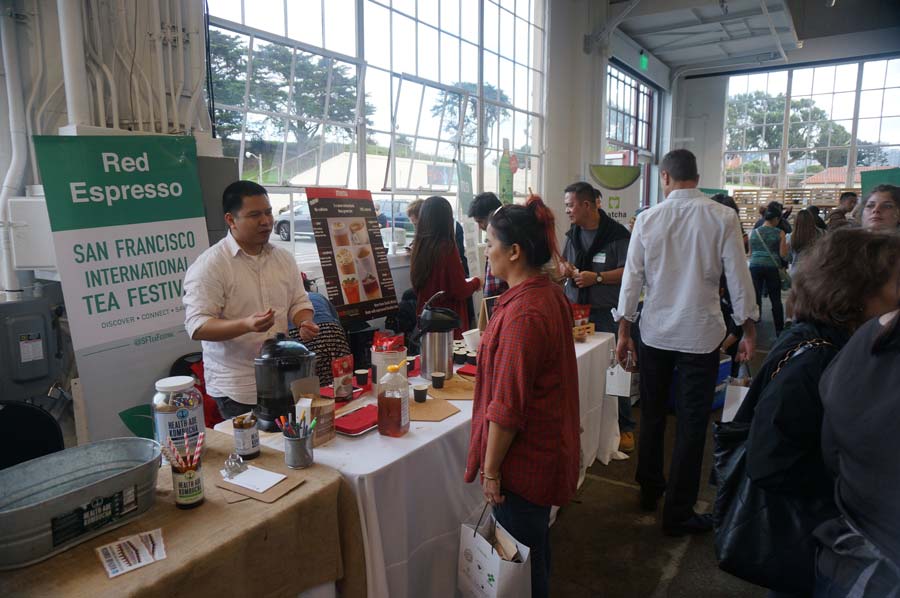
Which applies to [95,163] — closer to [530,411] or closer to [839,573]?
[530,411]

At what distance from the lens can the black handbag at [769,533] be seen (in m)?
1.33

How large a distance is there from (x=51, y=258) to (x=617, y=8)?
851cm

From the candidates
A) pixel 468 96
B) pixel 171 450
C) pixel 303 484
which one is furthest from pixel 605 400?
pixel 468 96

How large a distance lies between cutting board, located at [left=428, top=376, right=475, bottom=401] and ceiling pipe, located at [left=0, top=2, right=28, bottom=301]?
210 centimetres

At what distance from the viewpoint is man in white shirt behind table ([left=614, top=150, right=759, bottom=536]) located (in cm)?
242

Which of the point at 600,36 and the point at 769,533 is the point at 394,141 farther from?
the point at 600,36

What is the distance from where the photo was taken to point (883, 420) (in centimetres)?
101

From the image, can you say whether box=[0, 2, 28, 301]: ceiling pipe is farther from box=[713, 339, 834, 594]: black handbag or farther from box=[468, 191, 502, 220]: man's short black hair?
box=[713, 339, 834, 594]: black handbag

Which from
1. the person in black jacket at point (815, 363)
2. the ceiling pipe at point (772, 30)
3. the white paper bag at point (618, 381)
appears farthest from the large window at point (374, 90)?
the person in black jacket at point (815, 363)

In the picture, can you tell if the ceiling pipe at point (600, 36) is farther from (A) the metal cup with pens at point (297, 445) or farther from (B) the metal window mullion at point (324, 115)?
(A) the metal cup with pens at point (297, 445)

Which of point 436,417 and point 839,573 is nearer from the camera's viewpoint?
point 839,573

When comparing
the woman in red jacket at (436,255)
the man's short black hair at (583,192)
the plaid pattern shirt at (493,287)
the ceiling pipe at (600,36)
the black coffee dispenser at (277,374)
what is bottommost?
the black coffee dispenser at (277,374)

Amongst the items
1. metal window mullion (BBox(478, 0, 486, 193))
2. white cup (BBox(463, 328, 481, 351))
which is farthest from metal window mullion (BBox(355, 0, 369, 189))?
white cup (BBox(463, 328, 481, 351))

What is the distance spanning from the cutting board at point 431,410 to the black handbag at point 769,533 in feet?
2.99
